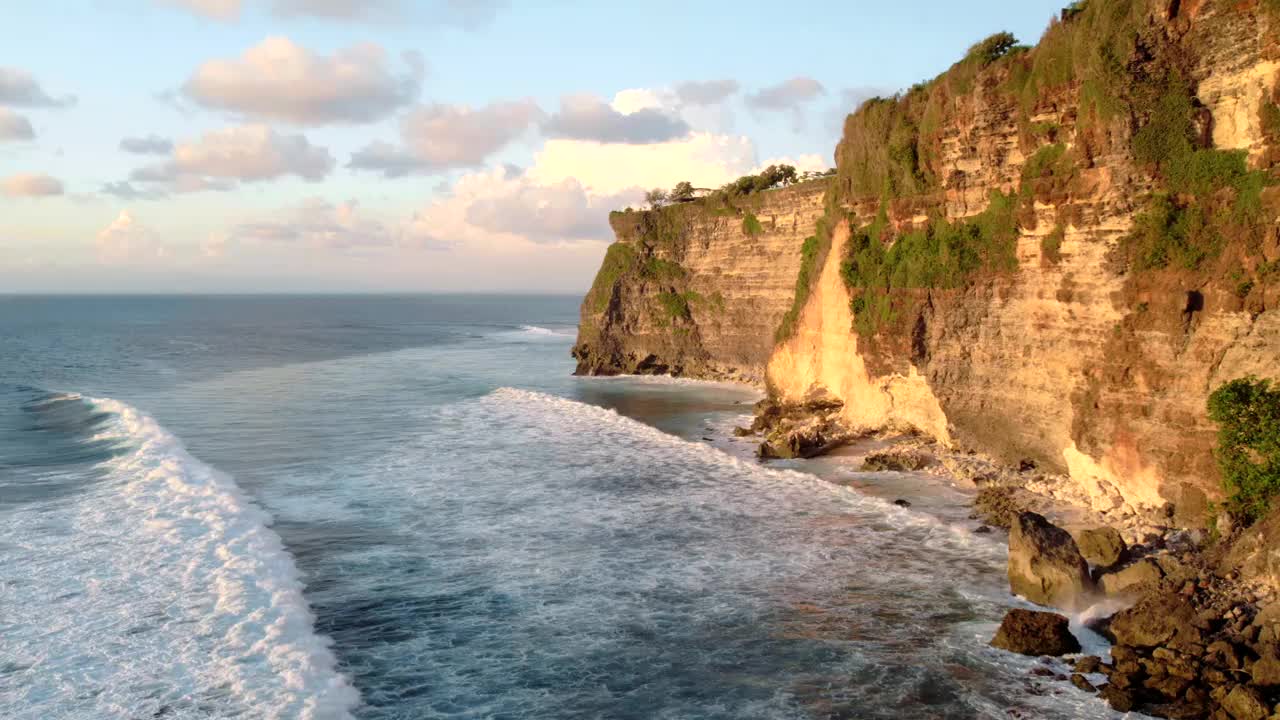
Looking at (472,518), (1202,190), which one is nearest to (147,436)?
(472,518)

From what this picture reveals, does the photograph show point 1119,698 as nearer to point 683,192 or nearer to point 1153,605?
point 1153,605

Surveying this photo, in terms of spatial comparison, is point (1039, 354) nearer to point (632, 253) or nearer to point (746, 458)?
point (746, 458)

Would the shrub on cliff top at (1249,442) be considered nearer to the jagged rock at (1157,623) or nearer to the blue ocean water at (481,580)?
the jagged rock at (1157,623)

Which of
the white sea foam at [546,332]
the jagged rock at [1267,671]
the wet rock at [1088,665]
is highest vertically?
the white sea foam at [546,332]

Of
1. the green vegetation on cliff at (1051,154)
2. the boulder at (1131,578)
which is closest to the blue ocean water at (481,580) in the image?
the boulder at (1131,578)

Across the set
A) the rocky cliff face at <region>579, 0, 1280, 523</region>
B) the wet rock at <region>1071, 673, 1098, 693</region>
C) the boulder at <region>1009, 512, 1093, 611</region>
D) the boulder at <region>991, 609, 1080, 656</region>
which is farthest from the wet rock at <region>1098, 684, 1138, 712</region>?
the rocky cliff face at <region>579, 0, 1280, 523</region>

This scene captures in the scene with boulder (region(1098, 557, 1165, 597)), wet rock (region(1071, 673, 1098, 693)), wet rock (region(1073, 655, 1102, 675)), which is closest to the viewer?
wet rock (region(1071, 673, 1098, 693))

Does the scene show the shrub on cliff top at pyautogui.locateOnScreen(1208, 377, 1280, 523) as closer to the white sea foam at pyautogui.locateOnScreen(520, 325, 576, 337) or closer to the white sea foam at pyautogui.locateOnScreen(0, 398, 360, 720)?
the white sea foam at pyautogui.locateOnScreen(0, 398, 360, 720)
